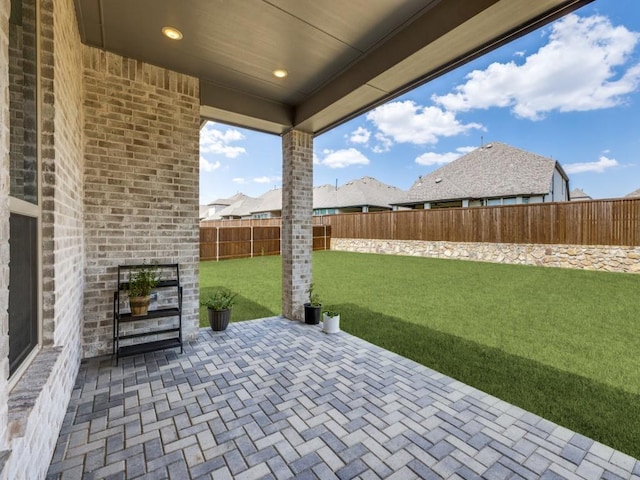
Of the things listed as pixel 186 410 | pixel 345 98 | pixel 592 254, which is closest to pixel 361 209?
pixel 592 254

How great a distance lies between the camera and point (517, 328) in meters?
4.25

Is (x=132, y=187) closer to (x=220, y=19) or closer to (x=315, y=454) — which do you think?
(x=220, y=19)

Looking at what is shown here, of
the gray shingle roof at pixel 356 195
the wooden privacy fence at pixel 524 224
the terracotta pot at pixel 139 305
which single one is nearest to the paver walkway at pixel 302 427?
the terracotta pot at pixel 139 305

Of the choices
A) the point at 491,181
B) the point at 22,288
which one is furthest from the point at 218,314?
the point at 491,181

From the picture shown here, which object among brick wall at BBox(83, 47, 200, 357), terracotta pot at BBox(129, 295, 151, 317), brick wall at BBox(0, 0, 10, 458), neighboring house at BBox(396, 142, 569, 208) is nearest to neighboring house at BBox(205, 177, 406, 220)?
neighboring house at BBox(396, 142, 569, 208)

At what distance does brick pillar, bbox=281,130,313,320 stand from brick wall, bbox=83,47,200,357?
1.37m

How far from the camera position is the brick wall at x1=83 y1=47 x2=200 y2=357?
3.17 metres

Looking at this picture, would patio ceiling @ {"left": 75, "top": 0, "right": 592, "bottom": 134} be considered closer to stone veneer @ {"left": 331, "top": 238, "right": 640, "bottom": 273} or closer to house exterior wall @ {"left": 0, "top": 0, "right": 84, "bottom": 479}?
house exterior wall @ {"left": 0, "top": 0, "right": 84, "bottom": 479}

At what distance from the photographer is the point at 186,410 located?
2277 mm

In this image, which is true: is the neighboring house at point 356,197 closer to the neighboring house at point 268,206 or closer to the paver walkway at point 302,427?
the neighboring house at point 268,206

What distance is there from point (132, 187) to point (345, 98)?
2703mm

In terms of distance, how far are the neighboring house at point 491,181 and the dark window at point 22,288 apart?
19.1 meters

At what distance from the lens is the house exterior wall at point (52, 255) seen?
3.27ft

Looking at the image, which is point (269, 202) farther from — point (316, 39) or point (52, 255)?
point (52, 255)
